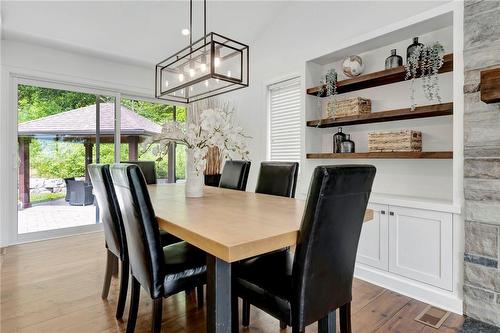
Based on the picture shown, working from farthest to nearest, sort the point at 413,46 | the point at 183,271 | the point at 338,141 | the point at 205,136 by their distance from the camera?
the point at 338,141 < the point at 413,46 < the point at 205,136 < the point at 183,271

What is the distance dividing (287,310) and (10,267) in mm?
3123

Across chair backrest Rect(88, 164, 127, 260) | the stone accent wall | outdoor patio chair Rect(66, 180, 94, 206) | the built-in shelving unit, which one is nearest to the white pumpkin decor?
the built-in shelving unit

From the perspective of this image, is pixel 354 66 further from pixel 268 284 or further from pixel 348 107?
pixel 268 284

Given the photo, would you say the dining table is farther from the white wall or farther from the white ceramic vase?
the white wall

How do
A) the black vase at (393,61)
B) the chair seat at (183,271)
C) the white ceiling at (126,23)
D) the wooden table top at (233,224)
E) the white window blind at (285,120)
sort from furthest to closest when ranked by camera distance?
the white window blind at (285,120)
the white ceiling at (126,23)
the black vase at (393,61)
the chair seat at (183,271)
the wooden table top at (233,224)

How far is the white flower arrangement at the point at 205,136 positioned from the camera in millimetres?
2168

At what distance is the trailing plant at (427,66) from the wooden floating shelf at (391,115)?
0.09 m

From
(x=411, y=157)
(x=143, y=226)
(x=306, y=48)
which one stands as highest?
(x=306, y=48)

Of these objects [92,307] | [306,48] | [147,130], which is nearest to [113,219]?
[92,307]

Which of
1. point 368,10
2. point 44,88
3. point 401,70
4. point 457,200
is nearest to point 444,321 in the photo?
point 457,200

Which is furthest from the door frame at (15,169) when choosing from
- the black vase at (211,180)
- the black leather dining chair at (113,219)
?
the black leather dining chair at (113,219)

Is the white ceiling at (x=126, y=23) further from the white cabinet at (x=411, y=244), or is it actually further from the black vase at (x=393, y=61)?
the white cabinet at (x=411, y=244)

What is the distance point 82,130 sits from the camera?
4.21 metres

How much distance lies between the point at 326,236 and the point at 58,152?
13.7 ft
